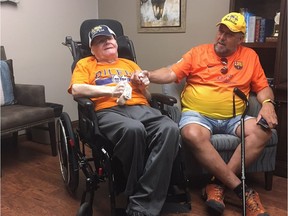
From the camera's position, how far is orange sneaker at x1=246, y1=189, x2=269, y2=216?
1.74 m

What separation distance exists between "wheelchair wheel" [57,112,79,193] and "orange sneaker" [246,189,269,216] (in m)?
1.03

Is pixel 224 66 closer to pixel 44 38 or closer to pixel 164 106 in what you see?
pixel 164 106

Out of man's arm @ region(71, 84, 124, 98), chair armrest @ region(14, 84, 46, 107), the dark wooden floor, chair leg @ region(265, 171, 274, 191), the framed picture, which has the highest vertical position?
the framed picture

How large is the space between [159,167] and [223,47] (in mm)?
1005

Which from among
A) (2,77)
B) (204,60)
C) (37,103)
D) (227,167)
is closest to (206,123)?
(227,167)

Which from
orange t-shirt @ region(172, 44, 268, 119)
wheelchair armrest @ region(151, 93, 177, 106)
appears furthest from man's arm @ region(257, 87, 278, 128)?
wheelchair armrest @ region(151, 93, 177, 106)

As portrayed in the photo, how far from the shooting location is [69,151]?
6.16 ft

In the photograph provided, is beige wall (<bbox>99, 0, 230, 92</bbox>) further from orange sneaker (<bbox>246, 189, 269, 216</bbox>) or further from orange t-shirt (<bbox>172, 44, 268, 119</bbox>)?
orange sneaker (<bbox>246, 189, 269, 216</bbox>)

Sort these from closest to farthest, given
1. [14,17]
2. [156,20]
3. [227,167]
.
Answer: [227,167] < [14,17] < [156,20]

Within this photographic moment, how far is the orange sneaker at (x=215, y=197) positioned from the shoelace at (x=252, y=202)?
146 mm

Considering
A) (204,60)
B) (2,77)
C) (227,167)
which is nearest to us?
(227,167)

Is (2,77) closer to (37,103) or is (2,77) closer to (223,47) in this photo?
(37,103)

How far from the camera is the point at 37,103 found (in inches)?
104

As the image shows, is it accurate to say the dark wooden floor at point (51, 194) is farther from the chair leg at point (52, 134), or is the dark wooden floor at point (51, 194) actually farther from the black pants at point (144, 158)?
the black pants at point (144, 158)
